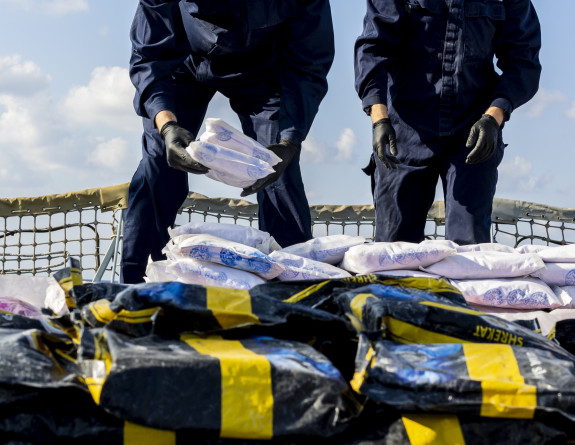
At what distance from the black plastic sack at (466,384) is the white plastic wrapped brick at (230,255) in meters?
1.04

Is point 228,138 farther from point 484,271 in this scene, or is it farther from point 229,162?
point 484,271

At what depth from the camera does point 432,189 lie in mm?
3045

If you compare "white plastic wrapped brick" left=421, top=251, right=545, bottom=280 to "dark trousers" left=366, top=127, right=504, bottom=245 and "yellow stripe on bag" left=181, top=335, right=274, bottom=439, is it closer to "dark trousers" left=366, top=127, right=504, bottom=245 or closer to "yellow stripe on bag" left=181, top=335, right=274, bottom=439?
"dark trousers" left=366, top=127, right=504, bottom=245

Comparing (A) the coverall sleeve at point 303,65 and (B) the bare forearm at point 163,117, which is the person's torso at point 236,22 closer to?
(A) the coverall sleeve at point 303,65

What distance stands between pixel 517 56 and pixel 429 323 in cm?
216

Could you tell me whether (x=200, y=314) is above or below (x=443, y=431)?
above

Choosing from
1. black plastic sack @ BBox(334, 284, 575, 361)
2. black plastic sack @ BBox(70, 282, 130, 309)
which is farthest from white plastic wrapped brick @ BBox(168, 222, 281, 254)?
black plastic sack @ BBox(334, 284, 575, 361)

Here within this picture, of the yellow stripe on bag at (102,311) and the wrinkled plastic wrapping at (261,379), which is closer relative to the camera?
the wrinkled plastic wrapping at (261,379)

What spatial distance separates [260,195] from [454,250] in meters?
0.84

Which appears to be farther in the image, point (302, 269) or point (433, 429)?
point (302, 269)

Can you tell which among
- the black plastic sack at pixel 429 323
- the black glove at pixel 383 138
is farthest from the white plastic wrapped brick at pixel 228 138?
the black plastic sack at pixel 429 323

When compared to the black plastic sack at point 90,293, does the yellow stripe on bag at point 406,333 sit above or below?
below

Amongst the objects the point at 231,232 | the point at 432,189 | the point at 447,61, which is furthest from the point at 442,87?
the point at 231,232

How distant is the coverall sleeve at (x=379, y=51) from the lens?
294cm
